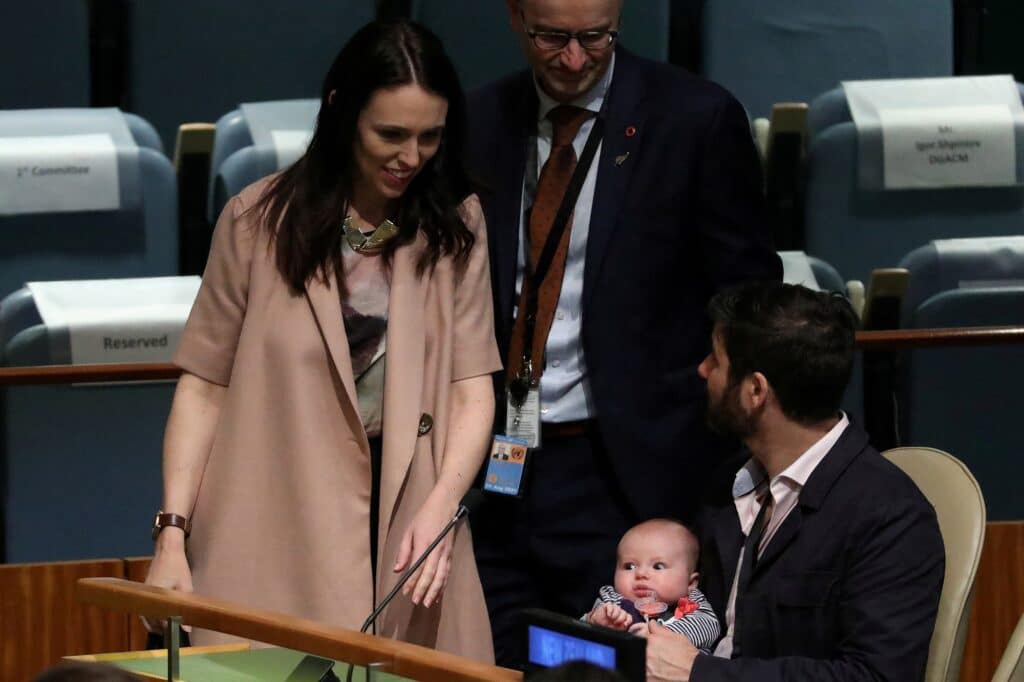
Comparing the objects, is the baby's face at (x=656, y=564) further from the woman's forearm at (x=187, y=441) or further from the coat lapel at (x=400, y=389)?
the woman's forearm at (x=187, y=441)

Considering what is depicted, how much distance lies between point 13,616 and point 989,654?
4.88 feet

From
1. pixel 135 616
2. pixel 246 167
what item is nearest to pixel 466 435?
pixel 135 616

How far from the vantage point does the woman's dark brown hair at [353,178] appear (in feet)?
5.82

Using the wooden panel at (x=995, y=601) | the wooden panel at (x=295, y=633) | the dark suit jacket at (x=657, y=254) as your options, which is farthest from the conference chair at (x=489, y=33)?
the wooden panel at (x=295, y=633)

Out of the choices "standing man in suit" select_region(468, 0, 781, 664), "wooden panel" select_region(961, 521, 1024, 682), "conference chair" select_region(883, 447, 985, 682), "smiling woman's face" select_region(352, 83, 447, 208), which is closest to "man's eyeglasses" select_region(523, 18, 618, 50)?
"standing man in suit" select_region(468, 0, 781, 664)

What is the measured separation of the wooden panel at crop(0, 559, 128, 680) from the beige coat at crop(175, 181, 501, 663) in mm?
775

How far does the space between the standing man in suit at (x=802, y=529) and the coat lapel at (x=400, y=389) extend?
0.30 m

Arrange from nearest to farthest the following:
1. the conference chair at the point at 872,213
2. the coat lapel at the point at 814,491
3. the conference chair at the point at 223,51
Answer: the coat lapel at the point at 814,491 < the conference chair at the point at 872,213 < the conference chair at the point at 223,51

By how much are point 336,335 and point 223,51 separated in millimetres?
1794

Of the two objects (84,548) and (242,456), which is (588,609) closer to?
(242,456)

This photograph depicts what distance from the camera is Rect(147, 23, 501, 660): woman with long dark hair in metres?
1.78

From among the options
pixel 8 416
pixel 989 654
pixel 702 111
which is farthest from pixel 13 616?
pixel 989 654

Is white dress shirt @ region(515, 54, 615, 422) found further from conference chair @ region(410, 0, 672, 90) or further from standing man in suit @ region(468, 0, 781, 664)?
conference chair @ region(410, 0, 672, 90)

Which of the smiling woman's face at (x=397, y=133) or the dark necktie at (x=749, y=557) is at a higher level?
the smiling woman's face at (x=397, y=133)
